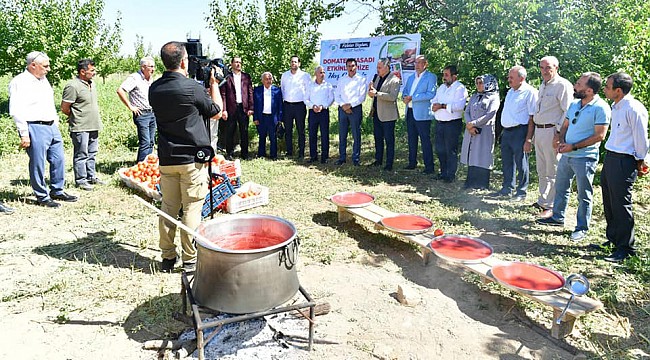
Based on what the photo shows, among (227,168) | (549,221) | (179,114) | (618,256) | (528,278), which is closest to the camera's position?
(528,278)

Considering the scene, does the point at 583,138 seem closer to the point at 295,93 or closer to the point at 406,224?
the point at 406,224

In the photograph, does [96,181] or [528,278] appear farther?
[96,181]

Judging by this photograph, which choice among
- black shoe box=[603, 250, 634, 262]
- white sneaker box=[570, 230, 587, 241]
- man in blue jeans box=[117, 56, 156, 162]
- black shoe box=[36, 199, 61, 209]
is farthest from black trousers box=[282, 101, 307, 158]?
black shoe box=[603, 250, 634, 262]

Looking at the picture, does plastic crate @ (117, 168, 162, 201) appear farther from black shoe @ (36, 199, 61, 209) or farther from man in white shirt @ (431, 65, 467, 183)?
man in white shirt @ (431, 65, 467, 183)

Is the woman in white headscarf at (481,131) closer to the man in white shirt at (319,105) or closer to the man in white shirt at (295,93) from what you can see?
the man in white shirt at (319,105)

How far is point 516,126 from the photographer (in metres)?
6.44

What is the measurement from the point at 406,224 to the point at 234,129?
5.82m

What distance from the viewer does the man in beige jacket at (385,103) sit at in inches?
316

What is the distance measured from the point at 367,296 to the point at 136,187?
455 centimetres

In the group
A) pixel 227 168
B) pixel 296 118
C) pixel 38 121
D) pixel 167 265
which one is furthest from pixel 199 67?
pixel 296 118

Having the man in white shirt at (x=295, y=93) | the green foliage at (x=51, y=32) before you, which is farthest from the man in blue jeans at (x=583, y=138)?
the green foliage at (x=51, y=32)

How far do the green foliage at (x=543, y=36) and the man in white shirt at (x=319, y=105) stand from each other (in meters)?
2.28

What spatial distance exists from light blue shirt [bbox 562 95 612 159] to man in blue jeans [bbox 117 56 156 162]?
6.23 metres

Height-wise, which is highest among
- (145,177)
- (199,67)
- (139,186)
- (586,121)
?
(199,67)
